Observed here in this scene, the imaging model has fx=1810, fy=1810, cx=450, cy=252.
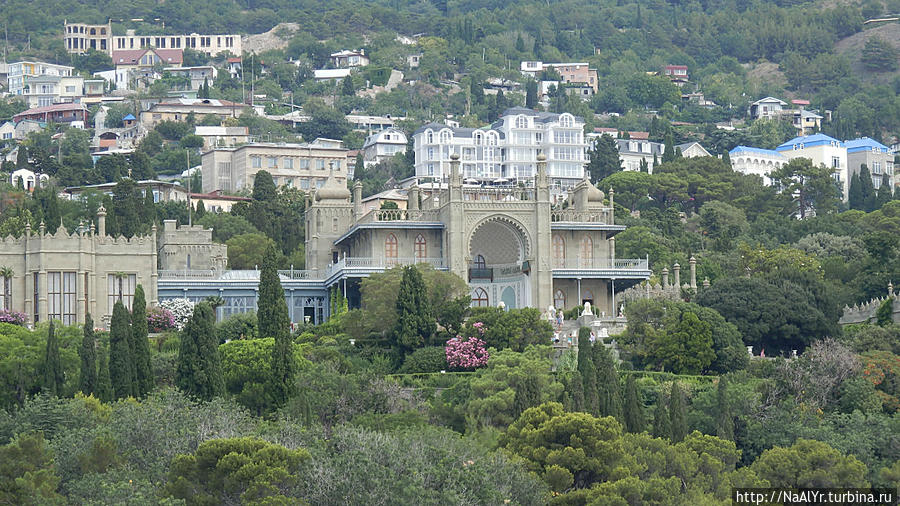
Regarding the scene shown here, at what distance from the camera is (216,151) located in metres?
154

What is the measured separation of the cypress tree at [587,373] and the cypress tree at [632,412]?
1.14 m

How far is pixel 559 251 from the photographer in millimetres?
91125

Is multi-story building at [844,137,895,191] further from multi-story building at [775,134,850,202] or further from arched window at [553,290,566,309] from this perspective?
arched window at [553,290,566,309]

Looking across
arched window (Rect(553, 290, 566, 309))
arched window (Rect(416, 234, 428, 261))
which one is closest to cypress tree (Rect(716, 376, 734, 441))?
arched window (Rect(553, 290, 566, 309))

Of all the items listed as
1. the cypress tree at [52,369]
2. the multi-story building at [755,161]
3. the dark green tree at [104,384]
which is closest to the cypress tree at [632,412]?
the dark green tree at [104,384]

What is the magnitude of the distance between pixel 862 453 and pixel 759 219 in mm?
59955

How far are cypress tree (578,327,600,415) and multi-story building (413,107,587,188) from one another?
3450 inches

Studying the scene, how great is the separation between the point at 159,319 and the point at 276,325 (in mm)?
8984

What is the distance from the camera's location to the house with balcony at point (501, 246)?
88.7 meters

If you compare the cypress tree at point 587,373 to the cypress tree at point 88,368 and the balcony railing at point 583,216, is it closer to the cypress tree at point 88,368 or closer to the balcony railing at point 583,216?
the cypress tree at point 88,368

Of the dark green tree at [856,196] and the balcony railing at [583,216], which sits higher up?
the dark green tree at [856,196]

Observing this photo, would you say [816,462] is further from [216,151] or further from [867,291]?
[216,151]

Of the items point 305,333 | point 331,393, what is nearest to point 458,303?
point 305,333

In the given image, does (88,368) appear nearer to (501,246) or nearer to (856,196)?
(501,246)
